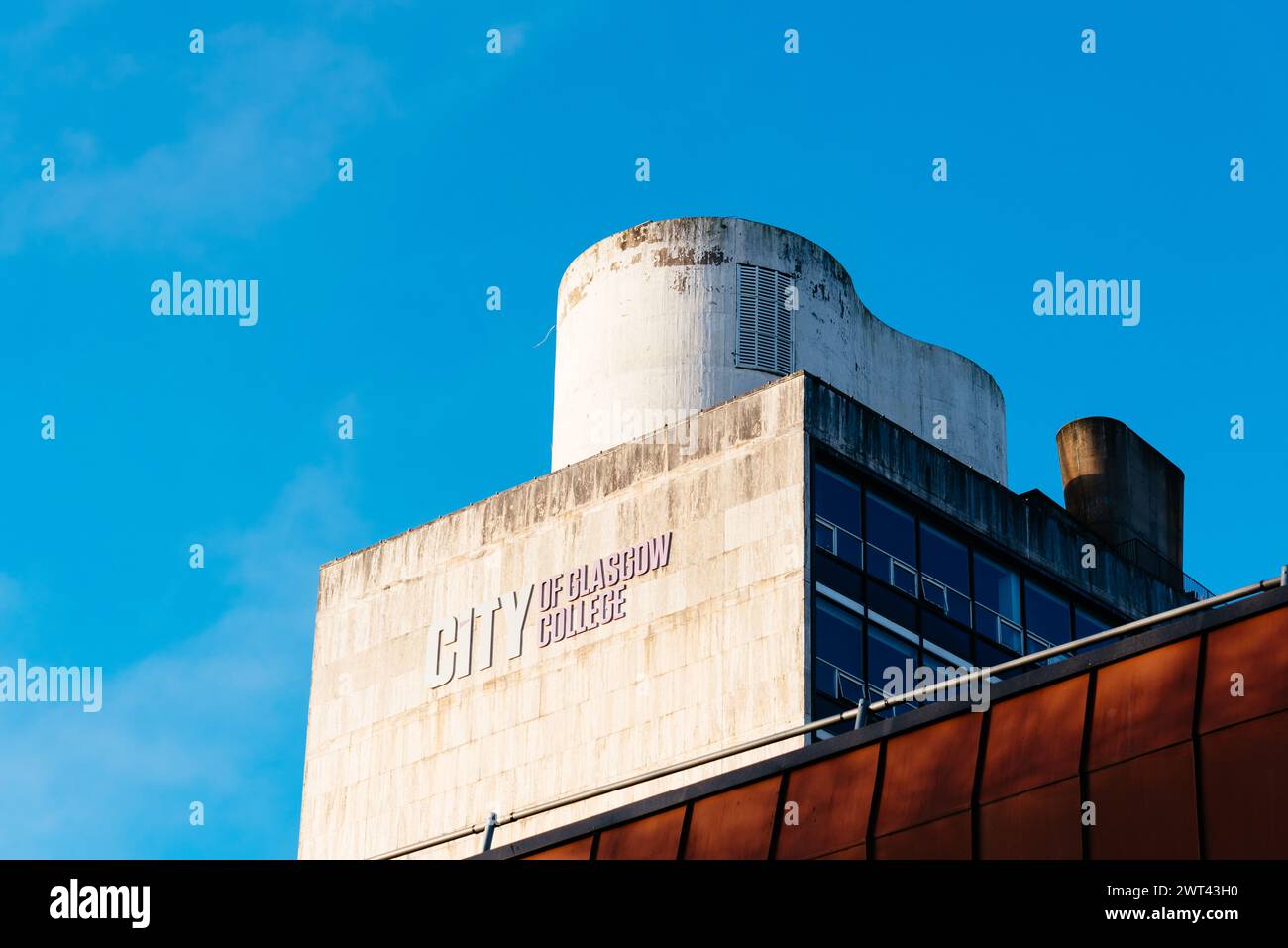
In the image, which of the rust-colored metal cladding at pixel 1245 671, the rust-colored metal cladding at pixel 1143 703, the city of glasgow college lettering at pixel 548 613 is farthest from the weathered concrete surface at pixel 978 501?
the rust-colored metal cladding at pixel 1245 671

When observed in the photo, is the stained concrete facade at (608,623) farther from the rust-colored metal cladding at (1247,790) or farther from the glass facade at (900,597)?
the rust-colored metal cladding at (1247,790)

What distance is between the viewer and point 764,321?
5562 cm

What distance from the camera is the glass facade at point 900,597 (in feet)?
156

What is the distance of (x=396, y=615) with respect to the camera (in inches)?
2227

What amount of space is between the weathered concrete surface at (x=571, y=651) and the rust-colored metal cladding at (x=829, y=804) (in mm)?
16859

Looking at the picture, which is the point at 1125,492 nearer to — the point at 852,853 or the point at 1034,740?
the point at 852,853

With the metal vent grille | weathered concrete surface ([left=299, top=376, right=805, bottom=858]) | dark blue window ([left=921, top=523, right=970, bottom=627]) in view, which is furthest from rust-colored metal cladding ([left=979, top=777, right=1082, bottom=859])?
the metal vent grille
